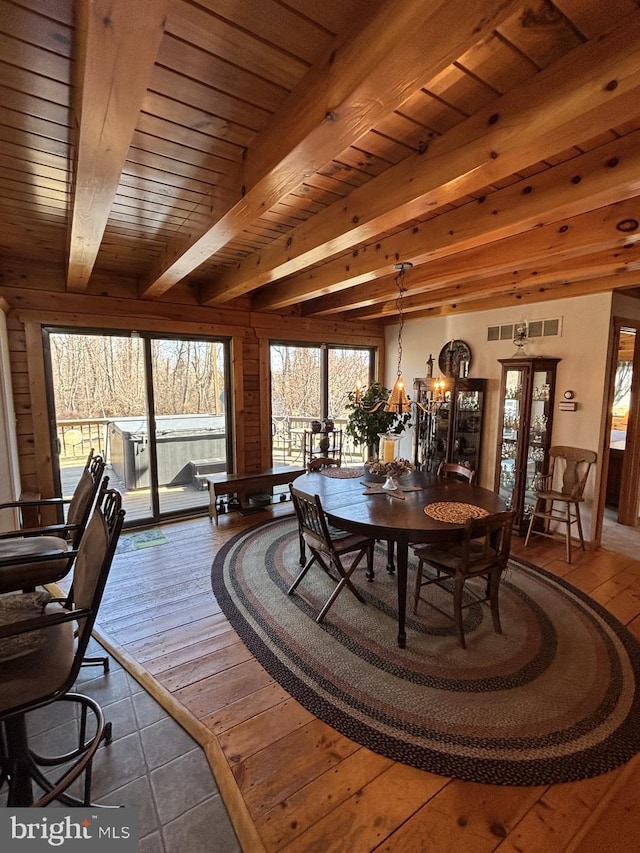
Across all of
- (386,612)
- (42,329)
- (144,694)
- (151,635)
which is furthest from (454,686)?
(42,329)

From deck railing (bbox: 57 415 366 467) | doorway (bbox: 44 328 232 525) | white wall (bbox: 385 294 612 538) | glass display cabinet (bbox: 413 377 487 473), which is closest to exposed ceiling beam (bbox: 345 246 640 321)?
white wall (bbox: 385 294 612 538)

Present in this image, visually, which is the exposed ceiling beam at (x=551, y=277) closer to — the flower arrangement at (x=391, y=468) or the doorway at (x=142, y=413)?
the flower arrangement at (x=391, y=468)

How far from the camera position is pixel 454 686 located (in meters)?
2.08

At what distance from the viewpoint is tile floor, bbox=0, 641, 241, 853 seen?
138 centimetres

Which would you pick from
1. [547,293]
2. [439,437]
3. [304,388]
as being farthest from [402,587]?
[304,388]

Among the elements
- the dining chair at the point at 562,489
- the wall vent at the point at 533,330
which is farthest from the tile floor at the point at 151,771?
the wall vent at the point at 533,330

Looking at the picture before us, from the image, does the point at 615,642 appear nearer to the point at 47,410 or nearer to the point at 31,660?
the point at 31,660

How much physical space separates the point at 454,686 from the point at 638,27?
2715mm

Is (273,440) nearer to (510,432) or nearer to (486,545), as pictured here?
(510,432)

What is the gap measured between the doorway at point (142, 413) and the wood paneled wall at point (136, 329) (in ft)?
0.41

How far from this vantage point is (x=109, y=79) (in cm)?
111

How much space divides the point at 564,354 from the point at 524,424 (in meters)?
0.82

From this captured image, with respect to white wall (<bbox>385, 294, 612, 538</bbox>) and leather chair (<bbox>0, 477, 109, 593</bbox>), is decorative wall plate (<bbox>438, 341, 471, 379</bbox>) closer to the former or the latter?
white wall (<bbox>385, 294, 612, 538</bbox>)

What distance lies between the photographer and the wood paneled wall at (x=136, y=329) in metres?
3.59
